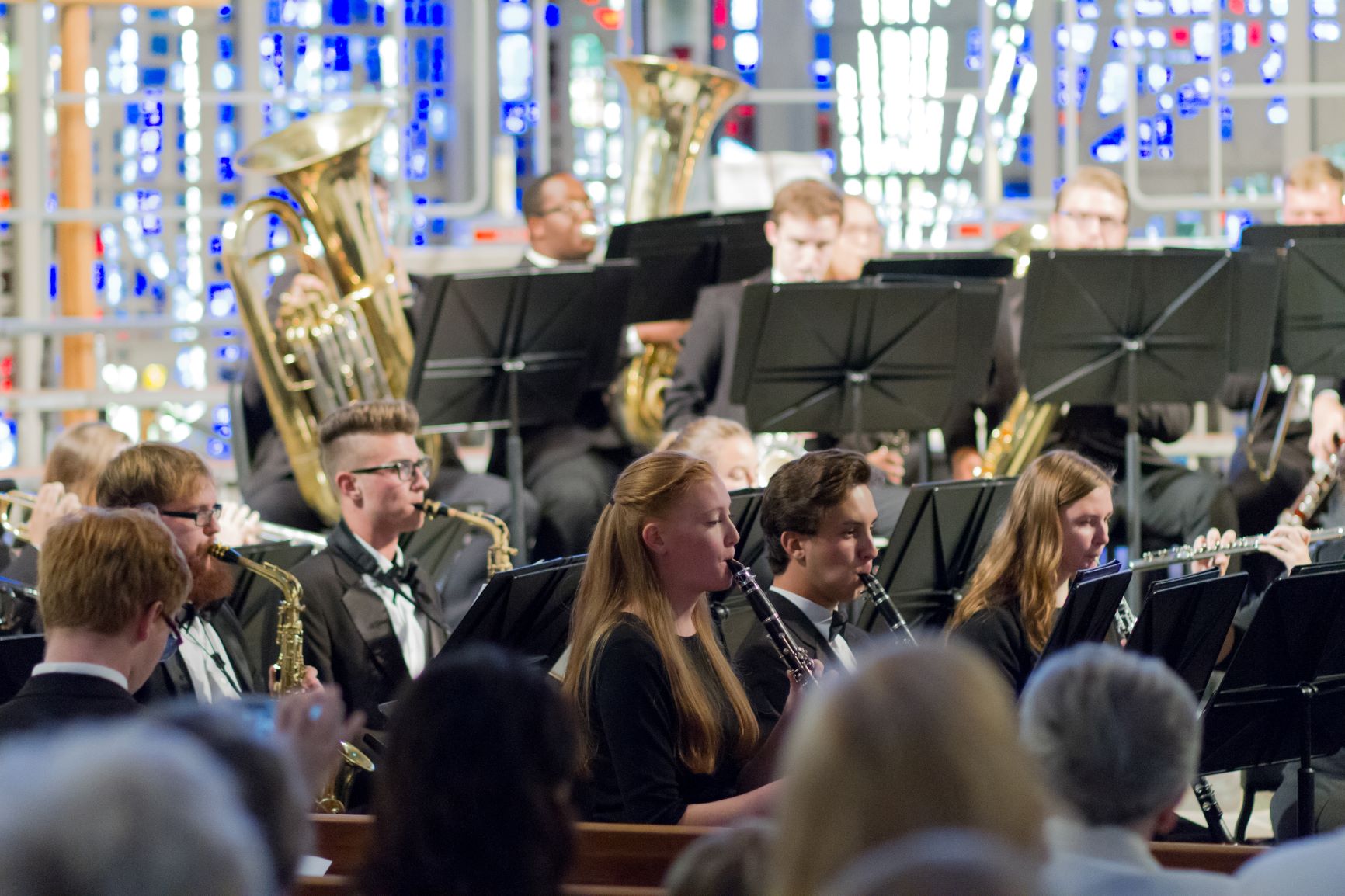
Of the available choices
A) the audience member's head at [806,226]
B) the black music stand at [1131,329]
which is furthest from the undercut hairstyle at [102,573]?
the audience member's head at [806,226]

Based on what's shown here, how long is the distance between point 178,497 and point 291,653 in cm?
43

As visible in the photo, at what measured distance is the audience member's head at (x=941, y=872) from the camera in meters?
1.14

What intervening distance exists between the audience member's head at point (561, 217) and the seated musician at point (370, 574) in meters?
2.18

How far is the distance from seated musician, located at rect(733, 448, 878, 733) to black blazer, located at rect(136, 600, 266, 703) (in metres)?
1.04

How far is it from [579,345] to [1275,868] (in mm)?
3930

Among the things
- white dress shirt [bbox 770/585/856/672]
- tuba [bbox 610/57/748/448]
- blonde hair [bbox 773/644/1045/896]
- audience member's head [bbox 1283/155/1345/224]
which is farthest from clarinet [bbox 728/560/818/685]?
audience member's head [bbox 1283/155/1345/224]

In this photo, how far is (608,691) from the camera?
119 inches

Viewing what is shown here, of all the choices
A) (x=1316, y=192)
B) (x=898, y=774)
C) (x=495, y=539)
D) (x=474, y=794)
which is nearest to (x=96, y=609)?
(x=474, y=794)

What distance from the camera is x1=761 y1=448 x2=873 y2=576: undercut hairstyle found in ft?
11.7

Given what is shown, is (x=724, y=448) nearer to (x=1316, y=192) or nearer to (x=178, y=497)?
(x=178, y=497)

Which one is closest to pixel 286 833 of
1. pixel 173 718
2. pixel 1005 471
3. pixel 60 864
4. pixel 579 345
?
pixel 173 718

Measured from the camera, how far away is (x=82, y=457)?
4672mm

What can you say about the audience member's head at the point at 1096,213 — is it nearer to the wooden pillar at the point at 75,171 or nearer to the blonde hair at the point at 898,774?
the wooden pillar at the point at 75,171

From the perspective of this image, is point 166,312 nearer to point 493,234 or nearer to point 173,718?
point 493,234
